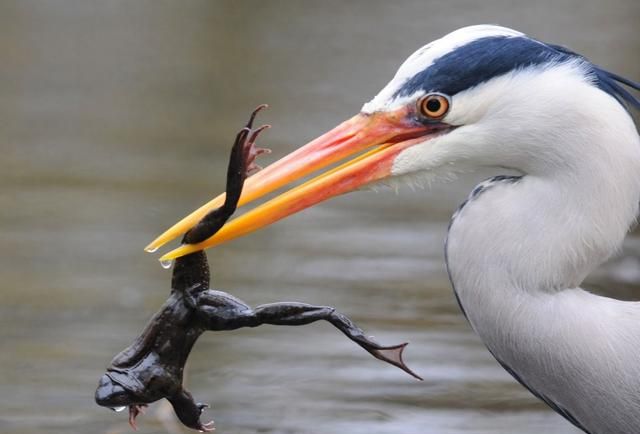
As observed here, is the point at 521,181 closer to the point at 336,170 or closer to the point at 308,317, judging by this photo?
the point at 336,170

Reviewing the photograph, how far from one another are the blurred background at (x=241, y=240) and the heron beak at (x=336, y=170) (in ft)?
4.06

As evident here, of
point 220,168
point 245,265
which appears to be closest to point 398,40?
point 220,168

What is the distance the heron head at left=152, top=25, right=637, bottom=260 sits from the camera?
3221mm

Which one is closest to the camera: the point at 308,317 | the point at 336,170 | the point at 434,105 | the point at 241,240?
the point at 308,317

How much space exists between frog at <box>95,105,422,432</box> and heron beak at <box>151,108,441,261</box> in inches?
5.1

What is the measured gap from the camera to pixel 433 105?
3.27m

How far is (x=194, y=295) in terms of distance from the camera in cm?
323

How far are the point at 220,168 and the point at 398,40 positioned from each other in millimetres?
3168

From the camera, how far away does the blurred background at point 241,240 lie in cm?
472

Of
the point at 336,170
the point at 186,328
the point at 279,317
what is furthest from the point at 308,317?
the point at 336,170

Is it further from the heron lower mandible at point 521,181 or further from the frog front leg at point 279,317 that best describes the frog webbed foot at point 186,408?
the heron lower mandible at point 521,181

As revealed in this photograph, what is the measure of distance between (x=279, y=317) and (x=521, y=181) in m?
0.62

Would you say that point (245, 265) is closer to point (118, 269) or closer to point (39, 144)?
point (118, 269)

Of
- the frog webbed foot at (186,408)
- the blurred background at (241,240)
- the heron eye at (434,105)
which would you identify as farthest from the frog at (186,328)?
the blurred background at (241,240)
